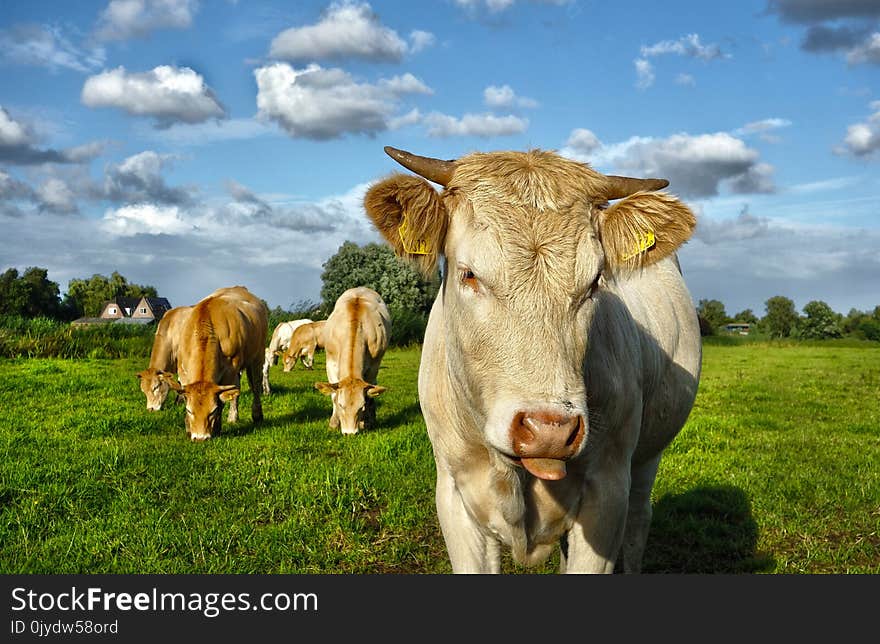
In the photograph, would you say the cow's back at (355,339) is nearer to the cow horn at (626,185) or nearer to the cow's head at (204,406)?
the cow's head at (204,406)

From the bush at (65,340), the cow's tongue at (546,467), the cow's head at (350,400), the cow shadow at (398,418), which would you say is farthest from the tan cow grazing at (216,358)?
the bush at (65,340)

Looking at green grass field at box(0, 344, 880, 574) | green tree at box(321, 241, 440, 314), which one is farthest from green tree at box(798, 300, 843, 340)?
green grass field at box(0, 344, 880, 574)

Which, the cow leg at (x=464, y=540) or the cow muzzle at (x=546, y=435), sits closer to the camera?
the cow muzzle at (x=546, y=435)

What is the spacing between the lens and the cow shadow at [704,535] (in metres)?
5.60

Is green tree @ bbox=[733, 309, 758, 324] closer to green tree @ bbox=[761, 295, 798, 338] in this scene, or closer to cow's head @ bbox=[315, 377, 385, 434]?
green tree @ bbox=[761, 295, 798, 338]

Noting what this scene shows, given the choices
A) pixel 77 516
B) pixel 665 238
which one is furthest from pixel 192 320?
pixel 665 238

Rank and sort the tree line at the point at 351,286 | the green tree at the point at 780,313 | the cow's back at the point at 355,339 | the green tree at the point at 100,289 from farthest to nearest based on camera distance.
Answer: the green tree at the point at 780,313, the green tree at the point at 100,289, the tree line at the point at 351,286, the cow's back at the point at 355,339

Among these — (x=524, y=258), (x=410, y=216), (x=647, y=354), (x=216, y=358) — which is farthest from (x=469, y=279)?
(x=216, y=358)

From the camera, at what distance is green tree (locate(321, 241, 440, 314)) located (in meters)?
36.8

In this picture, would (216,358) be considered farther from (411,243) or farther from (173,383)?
(411,243)

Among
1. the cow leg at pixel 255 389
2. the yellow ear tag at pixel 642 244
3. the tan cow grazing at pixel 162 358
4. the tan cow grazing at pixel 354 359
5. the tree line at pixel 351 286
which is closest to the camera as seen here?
the yellow ear tag at pixel 642 244

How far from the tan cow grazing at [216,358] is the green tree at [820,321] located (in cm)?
6025

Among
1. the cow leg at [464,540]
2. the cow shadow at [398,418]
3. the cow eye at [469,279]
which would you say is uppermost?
the cow eye at [469,279]

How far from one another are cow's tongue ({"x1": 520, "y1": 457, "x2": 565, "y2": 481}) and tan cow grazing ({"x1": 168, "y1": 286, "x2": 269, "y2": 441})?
326 inches
